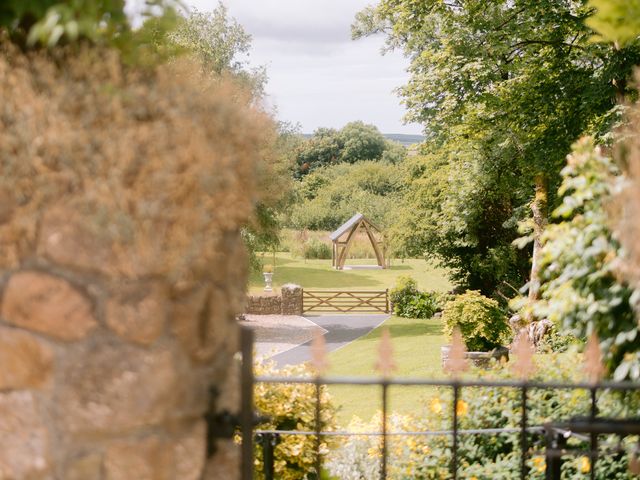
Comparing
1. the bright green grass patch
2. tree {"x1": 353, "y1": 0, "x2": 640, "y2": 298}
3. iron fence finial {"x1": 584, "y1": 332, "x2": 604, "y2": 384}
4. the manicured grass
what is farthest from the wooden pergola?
iron fence finial {"x1": 584, "y1": 332, "x2": 604, "y2": 384}

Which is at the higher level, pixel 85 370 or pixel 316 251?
pixel 85 370

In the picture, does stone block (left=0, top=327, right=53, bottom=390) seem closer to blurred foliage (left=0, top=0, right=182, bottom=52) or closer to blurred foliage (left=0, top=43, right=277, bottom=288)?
blurred foliage (left=0, top=43, right=277, bottom=288)

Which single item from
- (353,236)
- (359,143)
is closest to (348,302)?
(353,236)

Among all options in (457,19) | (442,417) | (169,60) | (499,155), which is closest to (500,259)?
(499,155)

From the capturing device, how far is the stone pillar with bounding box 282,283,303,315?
78.2ft

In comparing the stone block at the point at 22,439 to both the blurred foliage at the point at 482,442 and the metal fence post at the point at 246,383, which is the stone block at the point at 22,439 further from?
the blurred foliage at the point at 482,442

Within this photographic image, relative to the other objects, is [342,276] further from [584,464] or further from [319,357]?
[319,357]

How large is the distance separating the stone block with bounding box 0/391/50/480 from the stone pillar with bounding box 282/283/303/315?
72.2 feet

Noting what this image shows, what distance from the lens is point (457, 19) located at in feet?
40.6

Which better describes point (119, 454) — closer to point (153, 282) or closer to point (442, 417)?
point (153, 282)

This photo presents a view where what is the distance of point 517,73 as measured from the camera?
13844 mm

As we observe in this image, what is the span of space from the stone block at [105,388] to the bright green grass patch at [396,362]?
20.0ft

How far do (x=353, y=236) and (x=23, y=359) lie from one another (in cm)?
3137

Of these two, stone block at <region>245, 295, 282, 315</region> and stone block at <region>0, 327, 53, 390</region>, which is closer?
stone block at <region>0, 327, 53, 390</region>
